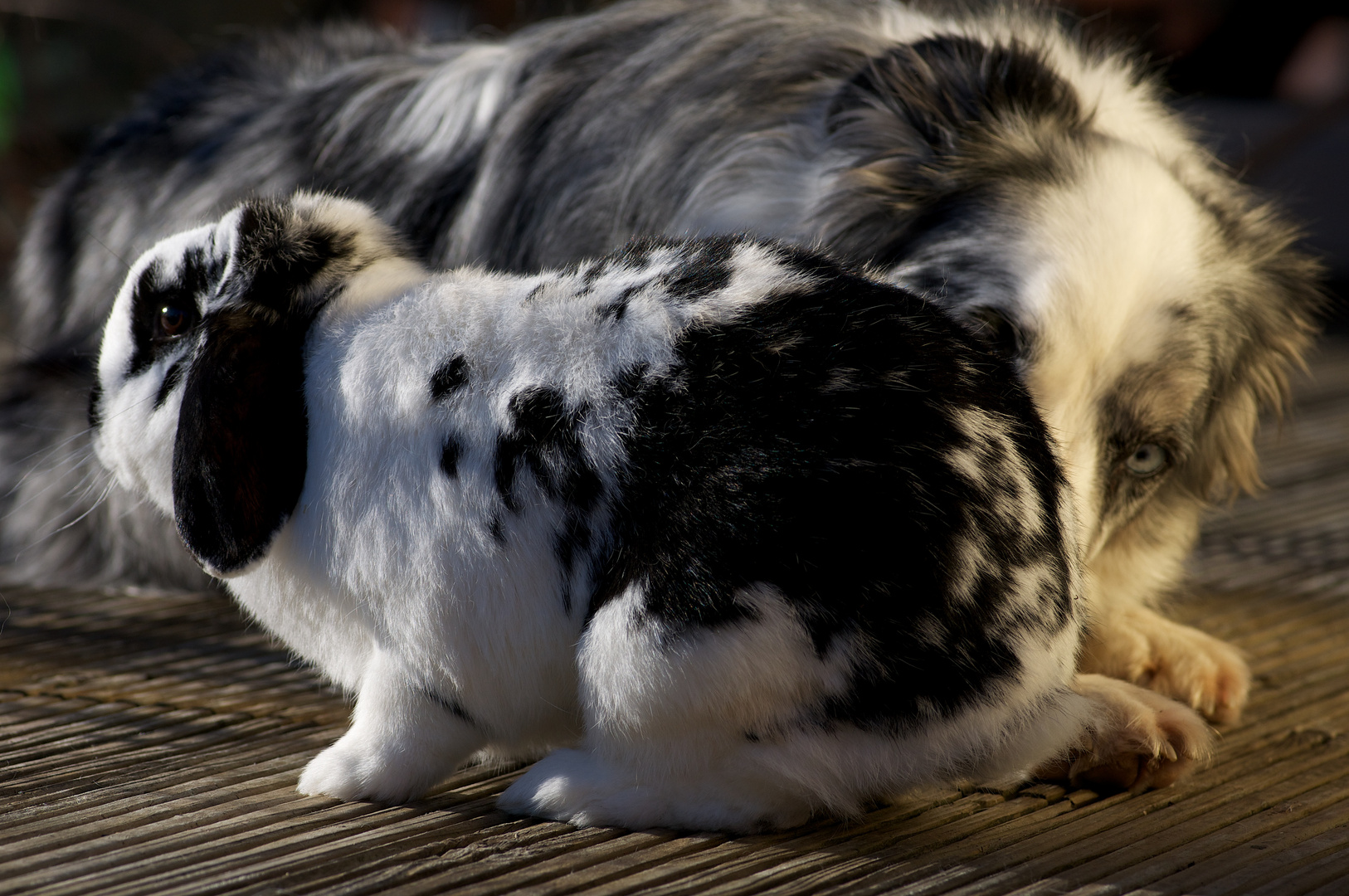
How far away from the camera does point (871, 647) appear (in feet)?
4.84

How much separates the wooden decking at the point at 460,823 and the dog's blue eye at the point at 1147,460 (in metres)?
0.39

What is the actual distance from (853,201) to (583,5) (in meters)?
3.99

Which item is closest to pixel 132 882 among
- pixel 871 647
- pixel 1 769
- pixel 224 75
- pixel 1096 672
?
pixel 1 769

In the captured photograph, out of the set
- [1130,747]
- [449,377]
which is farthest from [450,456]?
[1130,747]

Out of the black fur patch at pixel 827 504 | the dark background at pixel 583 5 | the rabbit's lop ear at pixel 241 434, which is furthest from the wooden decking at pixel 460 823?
the dark background at pixel 583 5

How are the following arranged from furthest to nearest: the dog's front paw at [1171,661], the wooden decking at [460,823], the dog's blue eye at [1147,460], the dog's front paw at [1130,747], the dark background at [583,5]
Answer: the dark background at [583,5] → the dog's blue eye at [1147,460] → the dog's front paw at [1171,661] → the dog's front paw at [1130,747] → the wooden decking at [460,823]

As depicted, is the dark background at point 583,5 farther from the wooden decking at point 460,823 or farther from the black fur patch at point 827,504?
the black fur patch at point 827,504

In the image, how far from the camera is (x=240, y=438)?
5.47 feet

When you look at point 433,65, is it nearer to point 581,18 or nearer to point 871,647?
point 581,18

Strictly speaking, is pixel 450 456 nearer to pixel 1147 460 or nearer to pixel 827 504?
pixel 827 504

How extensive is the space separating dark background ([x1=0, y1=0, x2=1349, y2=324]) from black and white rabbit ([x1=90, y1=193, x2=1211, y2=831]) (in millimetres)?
4309

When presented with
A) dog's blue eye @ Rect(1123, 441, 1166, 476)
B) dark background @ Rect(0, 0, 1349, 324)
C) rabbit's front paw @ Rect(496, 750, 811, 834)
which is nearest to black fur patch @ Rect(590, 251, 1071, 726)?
rabbit's front paw @ Rect(496, 750, 811, 834)

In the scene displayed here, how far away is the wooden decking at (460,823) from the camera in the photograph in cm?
146

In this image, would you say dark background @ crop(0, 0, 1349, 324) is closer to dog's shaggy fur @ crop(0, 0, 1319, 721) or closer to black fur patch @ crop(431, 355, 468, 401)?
dog's shaggy fur @ crop(0, 0, 1319, 721)
